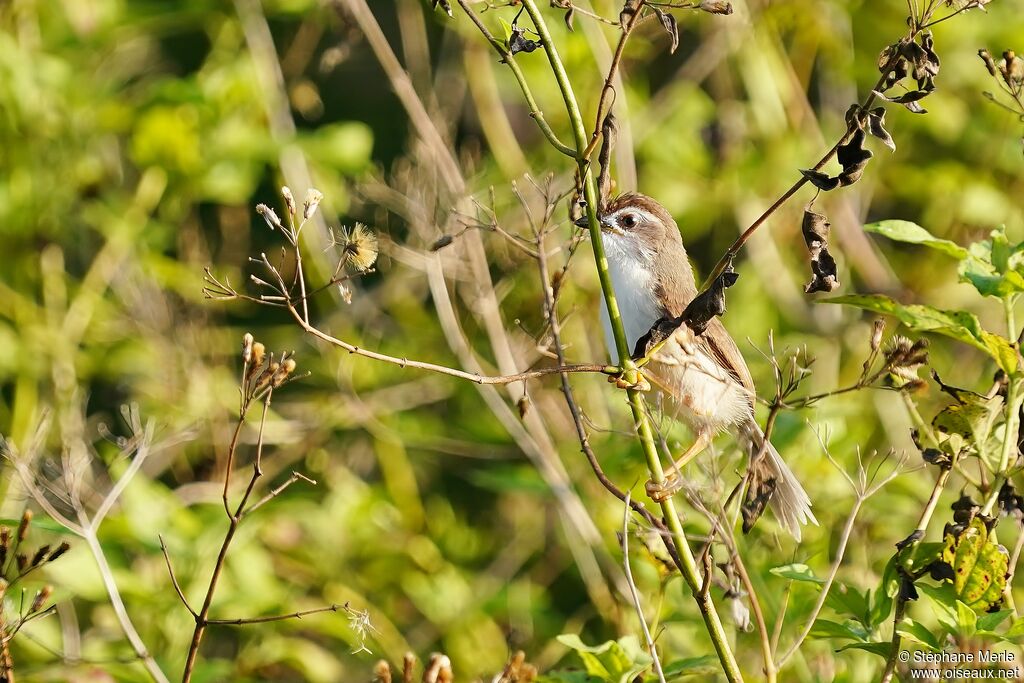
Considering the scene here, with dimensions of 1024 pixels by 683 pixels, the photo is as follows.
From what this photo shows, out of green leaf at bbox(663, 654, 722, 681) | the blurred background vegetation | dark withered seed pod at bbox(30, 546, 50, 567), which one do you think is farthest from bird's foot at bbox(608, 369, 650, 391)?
the blurred background vegetation

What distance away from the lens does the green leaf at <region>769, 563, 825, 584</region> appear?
2.19m

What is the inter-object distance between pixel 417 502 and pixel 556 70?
12.1 ft

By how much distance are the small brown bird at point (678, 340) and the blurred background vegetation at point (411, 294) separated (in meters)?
0.24

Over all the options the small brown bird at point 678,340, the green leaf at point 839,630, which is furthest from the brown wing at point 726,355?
the green leaf at point 839,630

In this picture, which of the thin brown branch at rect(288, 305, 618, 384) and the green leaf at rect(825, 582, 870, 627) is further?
the green leaf at rect(825, 582, 870, 627)

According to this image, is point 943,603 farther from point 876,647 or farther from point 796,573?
point 796,573

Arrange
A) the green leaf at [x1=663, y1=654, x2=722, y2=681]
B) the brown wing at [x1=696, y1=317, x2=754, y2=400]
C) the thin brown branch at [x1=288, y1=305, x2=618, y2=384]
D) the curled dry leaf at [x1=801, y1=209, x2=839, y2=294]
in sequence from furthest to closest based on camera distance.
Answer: the brown wing at [x1=696, y1=317, x2=754, y2=400], the green leaf at [x1=663, y1=654, x2=722, y2=681], the curled dry leaf at [x1=801, y1=209, x2=839, y2=294], the thin brown branch at [x1=288, y1=305, x2=618, y2=384]

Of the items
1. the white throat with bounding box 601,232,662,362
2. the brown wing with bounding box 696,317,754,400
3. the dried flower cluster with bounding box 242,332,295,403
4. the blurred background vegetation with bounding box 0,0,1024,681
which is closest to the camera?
the dried flower cluster with bounding box 242,332,295,403

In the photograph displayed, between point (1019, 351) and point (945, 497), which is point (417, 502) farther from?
point (1019, 351)

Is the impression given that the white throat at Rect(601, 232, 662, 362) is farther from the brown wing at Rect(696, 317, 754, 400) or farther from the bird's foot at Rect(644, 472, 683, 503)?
the bird's foot at Rect(644, 472, 683, 503)

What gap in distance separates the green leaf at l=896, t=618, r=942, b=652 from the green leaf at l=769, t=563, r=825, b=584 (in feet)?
0.59

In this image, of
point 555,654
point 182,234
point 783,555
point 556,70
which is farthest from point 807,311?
point 556,70

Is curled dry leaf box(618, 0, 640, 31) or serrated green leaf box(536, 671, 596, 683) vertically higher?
curled dry leaf box(618, 0, 640, 31)

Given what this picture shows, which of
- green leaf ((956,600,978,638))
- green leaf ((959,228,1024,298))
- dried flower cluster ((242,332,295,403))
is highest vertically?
green leaf ((959,228,1024,298))
